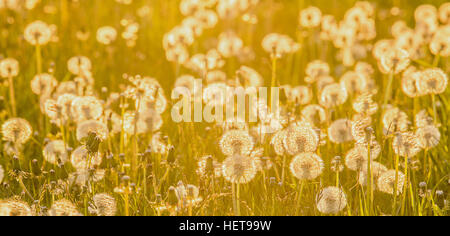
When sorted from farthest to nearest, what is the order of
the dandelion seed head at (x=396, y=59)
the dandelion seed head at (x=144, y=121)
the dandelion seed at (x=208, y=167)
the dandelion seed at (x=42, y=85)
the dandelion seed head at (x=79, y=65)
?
the dandelion seed head at (x=79, y=65) → the dandelion seed at (x=42, y=85) → the dandelion seed head at (x=396, y=59) → the dandelion seed head at (x=144, y=121) → the dandelion seed at (x=208, y=167)

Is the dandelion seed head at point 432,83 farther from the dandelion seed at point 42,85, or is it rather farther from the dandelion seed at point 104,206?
the dandelion seed at point 42,85

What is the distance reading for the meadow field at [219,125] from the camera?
101 inches

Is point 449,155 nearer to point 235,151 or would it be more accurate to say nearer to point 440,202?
point 440,202

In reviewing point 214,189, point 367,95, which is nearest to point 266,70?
point 367,95

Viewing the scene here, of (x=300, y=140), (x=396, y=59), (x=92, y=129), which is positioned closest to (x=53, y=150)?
(x=92, y=129)

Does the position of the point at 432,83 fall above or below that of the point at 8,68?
below

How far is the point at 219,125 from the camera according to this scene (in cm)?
323

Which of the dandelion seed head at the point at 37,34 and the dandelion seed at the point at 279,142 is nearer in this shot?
A: the dandelion seed at the point at 279,142

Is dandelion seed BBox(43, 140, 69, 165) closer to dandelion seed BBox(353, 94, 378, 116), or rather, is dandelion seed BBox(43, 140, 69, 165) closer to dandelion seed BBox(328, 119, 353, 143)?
dandelion seed BBox(328, 119, 353, 143)

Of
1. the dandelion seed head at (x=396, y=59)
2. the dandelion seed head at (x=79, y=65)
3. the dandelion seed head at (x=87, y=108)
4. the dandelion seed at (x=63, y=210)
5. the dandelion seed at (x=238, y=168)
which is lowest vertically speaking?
the dandelion seed at (x=63, y=210)

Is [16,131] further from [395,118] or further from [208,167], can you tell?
[395,118]

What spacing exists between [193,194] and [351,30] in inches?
121

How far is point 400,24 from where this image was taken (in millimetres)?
5273

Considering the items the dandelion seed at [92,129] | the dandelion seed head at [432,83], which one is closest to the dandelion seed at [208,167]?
the dandelion seed at [92,129]
